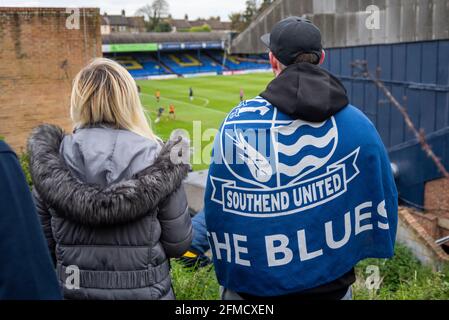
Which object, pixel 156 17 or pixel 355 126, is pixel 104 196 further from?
pixel 156 17

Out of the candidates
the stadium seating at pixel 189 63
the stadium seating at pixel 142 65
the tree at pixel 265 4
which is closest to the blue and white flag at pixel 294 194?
the tree at pixel 265 4

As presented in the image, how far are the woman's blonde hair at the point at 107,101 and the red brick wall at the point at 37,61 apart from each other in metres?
12.4

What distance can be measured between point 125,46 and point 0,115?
39274mm

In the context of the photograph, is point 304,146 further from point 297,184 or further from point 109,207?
point 109,207

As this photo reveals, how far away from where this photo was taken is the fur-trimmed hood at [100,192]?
2.00 meters

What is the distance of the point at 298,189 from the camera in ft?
6.27

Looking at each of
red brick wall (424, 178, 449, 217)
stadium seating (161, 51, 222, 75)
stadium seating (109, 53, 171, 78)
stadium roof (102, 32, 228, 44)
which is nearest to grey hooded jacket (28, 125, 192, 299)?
red brick wall (424, 178, 449, 217)

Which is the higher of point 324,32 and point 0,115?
point 324,32

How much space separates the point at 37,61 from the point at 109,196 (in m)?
13.8

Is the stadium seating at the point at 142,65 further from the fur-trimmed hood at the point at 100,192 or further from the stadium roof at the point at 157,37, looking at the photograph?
the fur-trimmed hood at the point at 100,192

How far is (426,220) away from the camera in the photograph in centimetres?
938

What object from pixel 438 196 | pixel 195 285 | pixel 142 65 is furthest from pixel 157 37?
pixel 195 285

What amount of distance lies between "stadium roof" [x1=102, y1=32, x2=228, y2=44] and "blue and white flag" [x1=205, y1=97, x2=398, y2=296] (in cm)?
4993
